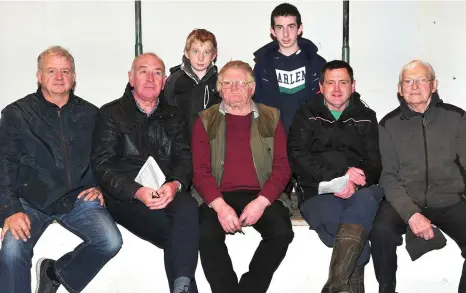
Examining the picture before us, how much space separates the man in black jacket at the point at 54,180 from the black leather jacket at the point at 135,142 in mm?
108

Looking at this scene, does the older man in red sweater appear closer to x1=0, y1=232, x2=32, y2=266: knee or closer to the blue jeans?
the blue jeans

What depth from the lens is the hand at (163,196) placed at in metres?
3.40

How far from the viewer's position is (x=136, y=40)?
4.80m

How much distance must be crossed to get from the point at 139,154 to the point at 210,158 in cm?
39

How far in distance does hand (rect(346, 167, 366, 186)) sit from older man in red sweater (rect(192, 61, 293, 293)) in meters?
0.35

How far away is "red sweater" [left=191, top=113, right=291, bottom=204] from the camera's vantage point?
361 cm

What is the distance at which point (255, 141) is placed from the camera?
3.64 m

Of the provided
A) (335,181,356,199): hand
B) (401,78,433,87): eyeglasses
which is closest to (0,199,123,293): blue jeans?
(335,181,356,199): hand

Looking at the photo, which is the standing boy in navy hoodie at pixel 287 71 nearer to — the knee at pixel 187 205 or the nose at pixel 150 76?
the nose at pixel 150 76

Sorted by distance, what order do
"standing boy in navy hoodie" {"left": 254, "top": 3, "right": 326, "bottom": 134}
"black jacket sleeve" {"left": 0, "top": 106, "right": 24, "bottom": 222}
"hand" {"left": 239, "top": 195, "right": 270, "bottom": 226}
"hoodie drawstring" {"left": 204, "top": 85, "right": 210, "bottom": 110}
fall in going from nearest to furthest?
"black jacket sleeve" {"left": 0, "top": 106, "right": 24, "bottom": 222}
"hand" {"left": 239, "top": 195, "right": 270, "bottom": 226}
"hoodie drawstring" {"left": 204, "top": 85, "right": 210, "bottom": 110}
"standing boy in navy hoodie" {"left": 254, "top": 3, "right": 326, "bottom": 134}

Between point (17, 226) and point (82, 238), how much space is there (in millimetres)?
349

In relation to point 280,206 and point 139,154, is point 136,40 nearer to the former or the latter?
point 139,154

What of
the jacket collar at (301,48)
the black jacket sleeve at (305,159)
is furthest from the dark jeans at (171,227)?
Answer: the jacket collar at (301,48)

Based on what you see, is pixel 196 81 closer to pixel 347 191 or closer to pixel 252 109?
pixel 252 109
